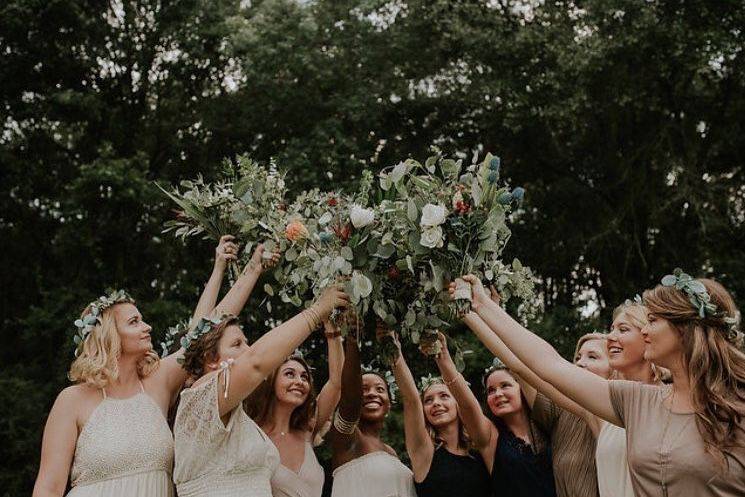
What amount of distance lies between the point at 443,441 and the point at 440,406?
0.74ft

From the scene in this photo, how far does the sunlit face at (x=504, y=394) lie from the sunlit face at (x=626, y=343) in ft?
2.45

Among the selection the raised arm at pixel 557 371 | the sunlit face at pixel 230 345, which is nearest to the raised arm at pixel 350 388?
the sunlit face at pixel 230 345

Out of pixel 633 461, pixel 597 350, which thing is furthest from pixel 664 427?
pixel 597 350

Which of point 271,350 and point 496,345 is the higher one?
point 271,350

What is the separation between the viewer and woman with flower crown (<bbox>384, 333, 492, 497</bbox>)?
5027mm

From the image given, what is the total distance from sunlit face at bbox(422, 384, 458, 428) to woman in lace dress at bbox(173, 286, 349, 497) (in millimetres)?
1478

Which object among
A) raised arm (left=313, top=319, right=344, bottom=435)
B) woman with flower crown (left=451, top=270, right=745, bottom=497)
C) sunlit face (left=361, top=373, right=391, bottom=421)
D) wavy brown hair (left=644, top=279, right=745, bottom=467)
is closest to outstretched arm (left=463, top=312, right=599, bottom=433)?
woman with flower crown (left=451, top=270, right=745, bottom=497)

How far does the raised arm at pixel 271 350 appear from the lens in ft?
11.7

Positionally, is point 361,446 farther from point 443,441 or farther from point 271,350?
point 271,350

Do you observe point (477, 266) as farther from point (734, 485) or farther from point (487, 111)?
point (487, 111)

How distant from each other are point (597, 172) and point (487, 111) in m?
2.48

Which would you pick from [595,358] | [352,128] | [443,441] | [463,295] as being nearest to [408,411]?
[443,441]

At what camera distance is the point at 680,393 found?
3.31m

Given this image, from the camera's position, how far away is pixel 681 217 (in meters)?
14.4
